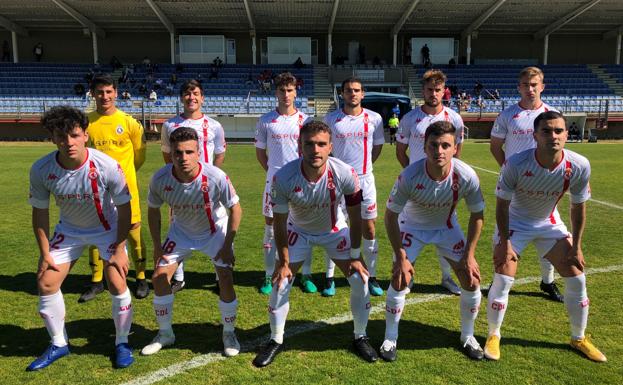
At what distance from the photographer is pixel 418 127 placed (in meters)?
5.68

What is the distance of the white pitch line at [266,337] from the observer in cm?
363

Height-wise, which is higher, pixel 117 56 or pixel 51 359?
pixel 117 56

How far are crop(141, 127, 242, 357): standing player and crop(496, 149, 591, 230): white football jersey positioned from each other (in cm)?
236

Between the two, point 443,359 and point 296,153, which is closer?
point 443,359

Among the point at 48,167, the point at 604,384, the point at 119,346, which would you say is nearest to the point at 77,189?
the point at 48,167

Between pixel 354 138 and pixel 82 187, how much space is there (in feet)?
9.95

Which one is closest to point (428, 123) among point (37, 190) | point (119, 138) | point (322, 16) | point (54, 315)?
point (119, 138)

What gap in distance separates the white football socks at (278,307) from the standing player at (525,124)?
305cm

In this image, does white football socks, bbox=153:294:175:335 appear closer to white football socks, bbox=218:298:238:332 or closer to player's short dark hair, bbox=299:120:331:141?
white football socks, bbox=218:298:238:332

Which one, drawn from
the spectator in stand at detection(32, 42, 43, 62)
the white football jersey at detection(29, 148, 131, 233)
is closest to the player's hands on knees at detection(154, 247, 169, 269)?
the white football jersey at detection(29, 148, 131, 233)

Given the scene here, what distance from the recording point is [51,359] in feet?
12.6

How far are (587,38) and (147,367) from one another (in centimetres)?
4833

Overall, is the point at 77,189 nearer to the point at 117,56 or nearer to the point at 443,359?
the point at 443,359

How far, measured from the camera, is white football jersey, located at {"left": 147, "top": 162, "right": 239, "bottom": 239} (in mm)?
4016
